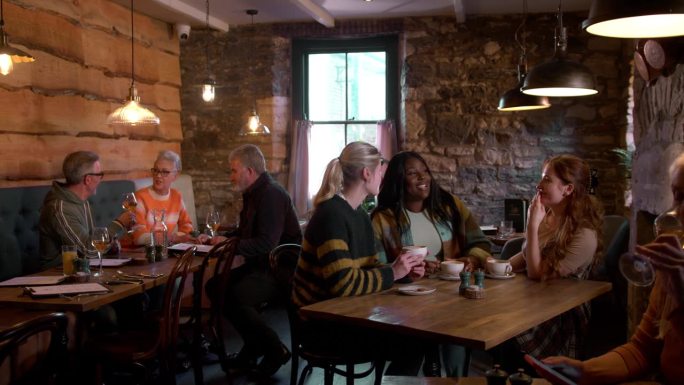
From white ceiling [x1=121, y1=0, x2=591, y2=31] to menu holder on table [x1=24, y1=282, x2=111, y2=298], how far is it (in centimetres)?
347

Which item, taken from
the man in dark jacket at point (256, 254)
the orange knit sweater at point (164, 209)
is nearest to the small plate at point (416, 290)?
the man in dark jacket at point (256, 254)

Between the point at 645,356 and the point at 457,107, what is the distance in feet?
16.8

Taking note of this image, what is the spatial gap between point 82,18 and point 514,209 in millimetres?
3980

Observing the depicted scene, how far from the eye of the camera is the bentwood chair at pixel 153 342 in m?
3.19

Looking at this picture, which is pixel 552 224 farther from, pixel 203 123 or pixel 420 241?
pixel 203 123

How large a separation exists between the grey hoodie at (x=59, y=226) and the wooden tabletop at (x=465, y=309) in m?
1.86

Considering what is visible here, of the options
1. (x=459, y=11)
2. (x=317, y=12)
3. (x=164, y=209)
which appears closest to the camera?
(x=164, y=209)

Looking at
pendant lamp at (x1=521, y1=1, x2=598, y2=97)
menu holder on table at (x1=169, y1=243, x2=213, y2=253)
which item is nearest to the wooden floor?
menu holder on table at (x1=169, y1=243, x2=213, y2=253)

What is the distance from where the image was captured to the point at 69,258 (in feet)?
10.8

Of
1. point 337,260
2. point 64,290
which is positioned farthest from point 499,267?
point 64,290

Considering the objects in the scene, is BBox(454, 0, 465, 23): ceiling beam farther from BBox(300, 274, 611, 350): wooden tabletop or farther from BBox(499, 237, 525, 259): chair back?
BBox(300, 274, 611, 350): wooden tabletop

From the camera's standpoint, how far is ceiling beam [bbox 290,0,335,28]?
6031mm

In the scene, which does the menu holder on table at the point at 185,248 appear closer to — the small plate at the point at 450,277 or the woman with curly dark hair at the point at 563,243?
the small plate at the point at 450,277

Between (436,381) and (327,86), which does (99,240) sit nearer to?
(436,381)
